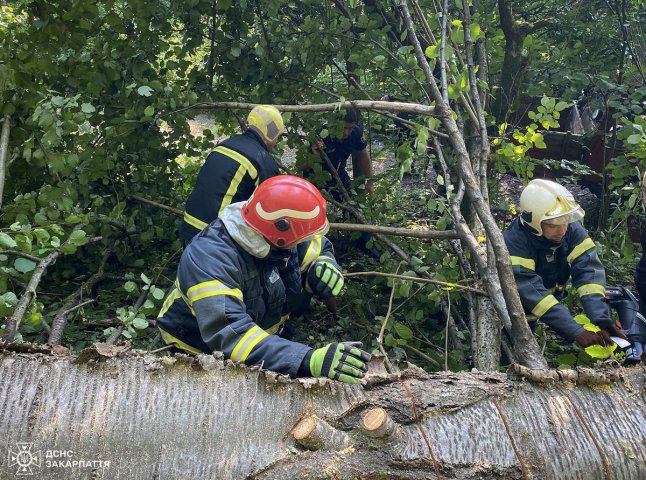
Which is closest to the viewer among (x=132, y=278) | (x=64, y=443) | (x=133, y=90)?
(x=64, y=443)

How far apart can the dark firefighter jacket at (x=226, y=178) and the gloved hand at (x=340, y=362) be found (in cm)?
212

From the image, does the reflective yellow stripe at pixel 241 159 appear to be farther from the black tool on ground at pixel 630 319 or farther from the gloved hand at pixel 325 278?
the black tool on ground at pixel 630 319

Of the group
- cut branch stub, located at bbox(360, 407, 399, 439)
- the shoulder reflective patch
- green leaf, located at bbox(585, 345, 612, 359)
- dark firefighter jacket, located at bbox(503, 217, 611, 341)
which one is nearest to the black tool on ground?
dark firefighter jacket, located at bbox(503, 217, 611, 341)

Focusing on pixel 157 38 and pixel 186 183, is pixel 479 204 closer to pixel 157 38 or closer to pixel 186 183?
pixel 157 38

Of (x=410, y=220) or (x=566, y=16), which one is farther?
(x=410, y=220)

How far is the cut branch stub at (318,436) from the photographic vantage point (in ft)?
4.66

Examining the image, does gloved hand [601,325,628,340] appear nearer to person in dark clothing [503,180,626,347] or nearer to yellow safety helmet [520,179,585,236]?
person in dark clothing [503,180,626,347]

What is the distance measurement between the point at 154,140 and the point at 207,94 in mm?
570

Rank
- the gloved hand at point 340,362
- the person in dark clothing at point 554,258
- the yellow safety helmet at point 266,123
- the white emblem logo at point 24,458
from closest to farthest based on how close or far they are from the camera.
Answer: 1. the white emblem logo at point 24,458
2. the gloved hand at point 340,362
3. the person in dark clothing at point 554,258
4. the yellow safety helmet at point 266,123

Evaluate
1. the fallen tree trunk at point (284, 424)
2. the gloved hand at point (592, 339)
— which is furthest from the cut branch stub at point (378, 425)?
the gloved hand at point (592, 339)

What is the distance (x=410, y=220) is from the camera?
6258 mm

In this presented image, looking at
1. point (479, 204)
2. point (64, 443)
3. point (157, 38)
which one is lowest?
point (64, 443)

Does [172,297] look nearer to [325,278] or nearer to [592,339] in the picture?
[325,278]

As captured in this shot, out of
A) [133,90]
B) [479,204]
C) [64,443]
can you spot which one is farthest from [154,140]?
[64,443]
